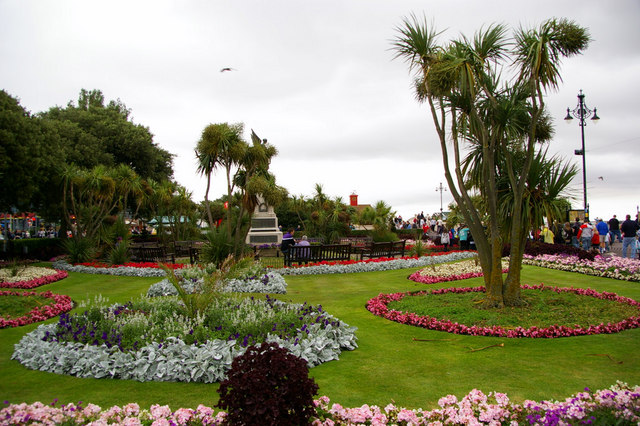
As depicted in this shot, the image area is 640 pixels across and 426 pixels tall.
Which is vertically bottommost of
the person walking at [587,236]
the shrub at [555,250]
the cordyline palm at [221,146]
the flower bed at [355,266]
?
the flower bed at [355,266]

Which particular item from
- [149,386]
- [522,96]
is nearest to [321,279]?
[522,96]

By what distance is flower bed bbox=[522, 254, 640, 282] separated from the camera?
38.0 ft

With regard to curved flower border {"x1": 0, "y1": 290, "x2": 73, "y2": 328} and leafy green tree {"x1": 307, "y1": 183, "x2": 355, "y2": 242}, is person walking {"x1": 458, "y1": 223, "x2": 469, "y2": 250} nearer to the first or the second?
leafy green tree {"x1": 307, "y1": 183, "x2": 355, "y2": 242}

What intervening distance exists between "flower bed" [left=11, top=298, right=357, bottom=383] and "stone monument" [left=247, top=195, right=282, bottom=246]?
53.3 feet

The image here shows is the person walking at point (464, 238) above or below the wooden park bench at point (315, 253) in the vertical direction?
above

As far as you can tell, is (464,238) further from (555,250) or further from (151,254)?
(151,254)

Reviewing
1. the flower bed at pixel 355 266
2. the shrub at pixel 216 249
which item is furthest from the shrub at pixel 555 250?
the shrub at pixel 216 249

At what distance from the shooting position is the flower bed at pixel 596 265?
11.6 meters

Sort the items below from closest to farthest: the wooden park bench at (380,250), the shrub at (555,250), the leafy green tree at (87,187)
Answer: the shrub at (555,250), the wooden park bench at (380,250), the leafy green tree at (87,187)

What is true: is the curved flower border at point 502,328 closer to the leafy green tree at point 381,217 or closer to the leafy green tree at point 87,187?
the leafy green tree at point 87,187

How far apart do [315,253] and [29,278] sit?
8497 millimetres

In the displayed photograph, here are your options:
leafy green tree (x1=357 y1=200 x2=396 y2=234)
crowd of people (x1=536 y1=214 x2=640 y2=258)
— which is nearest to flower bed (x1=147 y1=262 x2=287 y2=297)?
crowd of people (x1=536 y1=214 x2=640 y2=258)

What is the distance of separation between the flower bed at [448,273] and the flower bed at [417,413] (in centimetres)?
804

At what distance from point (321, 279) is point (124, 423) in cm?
967
